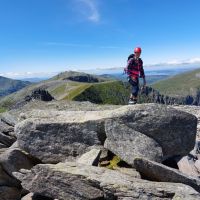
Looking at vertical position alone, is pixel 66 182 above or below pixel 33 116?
below

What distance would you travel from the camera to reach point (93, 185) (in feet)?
58.2

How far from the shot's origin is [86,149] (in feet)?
75.6

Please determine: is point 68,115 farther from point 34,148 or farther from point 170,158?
point 170,158

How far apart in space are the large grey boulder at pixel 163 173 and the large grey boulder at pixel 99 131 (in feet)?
8.10

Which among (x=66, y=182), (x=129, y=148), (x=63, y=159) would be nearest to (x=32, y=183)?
(x=66, y=182)

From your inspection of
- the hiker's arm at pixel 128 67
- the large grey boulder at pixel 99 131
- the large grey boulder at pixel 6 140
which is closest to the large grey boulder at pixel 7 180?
the large grey boulder at pixel 99 131

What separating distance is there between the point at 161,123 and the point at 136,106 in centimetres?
185

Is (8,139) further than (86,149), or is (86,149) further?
(8,139)

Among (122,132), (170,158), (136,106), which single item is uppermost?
(136,106)

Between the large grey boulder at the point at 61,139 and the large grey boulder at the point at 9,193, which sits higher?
the large grey boulder at the point at 61,139

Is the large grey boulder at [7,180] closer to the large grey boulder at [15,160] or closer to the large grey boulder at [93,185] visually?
the large grey boulder at [15,160]

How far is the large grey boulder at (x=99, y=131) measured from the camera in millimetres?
21984

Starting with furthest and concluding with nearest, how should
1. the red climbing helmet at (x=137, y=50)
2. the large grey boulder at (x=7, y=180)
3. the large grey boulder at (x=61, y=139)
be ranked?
the red climbing helmet at (x=137, y=50)
the large grey boulder at (x=7, y=180)
the large grey boulder at (x=61, y=139)

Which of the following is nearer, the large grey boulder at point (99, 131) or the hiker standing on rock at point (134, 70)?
the large grey boulder at point (99, 131)
